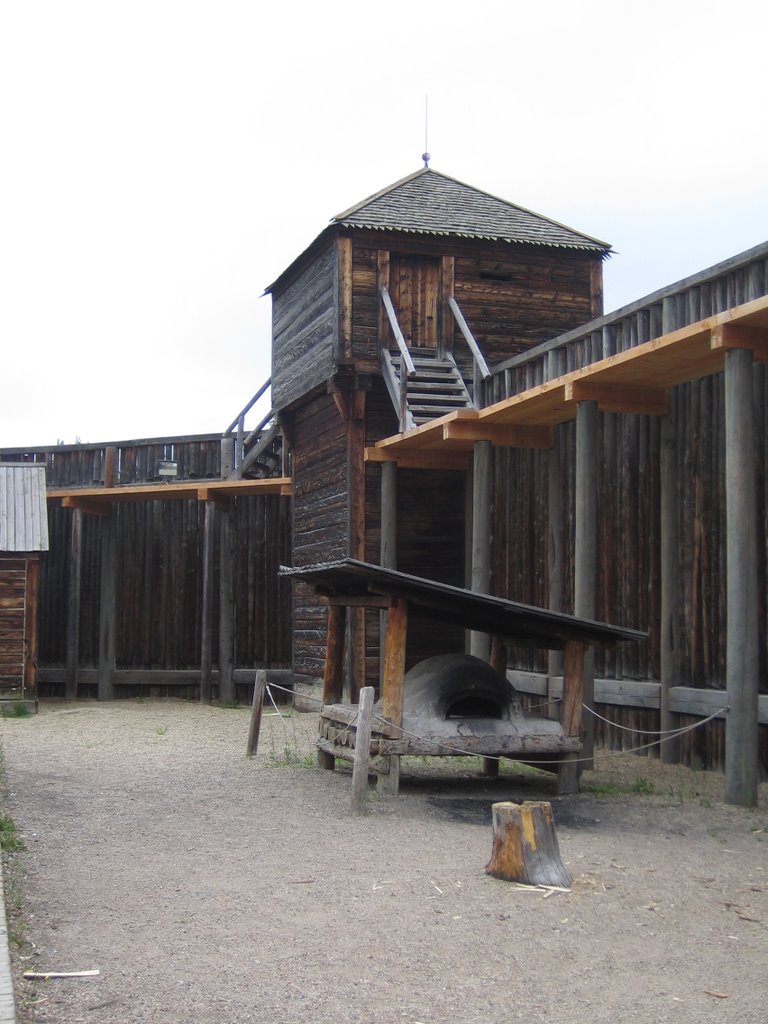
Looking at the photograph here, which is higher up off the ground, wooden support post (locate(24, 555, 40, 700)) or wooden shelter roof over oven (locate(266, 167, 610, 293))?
wooden shelter roof over oven (locate(266, 167, 610, 293))

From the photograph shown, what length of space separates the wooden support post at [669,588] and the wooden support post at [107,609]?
11.3 metres

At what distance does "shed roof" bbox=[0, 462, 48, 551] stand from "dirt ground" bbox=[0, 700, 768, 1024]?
787cm

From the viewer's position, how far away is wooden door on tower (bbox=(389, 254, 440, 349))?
1750 cm

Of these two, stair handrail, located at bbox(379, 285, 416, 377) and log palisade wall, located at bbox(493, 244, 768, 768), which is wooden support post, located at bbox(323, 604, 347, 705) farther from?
stair handrail, located at bbox(379, 285, 416, 377)

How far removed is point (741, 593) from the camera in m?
9.89

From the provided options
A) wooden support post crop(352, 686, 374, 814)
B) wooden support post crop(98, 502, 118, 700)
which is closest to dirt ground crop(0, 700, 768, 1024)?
wooden support post crop(352, 686, 374, 814)

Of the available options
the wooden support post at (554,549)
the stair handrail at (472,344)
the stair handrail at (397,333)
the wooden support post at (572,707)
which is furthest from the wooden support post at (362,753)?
the stair handrail at (397,333)

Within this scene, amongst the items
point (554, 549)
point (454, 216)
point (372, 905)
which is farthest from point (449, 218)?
point (372, 905)

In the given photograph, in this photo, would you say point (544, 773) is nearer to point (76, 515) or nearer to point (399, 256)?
point (399, 256)

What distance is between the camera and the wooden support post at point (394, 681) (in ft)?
33.9

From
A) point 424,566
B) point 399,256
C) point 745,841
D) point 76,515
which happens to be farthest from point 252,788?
point 76,515

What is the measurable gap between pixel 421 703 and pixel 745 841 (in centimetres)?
304

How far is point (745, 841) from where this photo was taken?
8.66 meters

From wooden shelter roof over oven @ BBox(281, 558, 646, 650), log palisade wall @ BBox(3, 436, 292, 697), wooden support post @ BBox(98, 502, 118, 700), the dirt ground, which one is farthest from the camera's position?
wooden support post @ BBox(98, 502, 118, 700)
